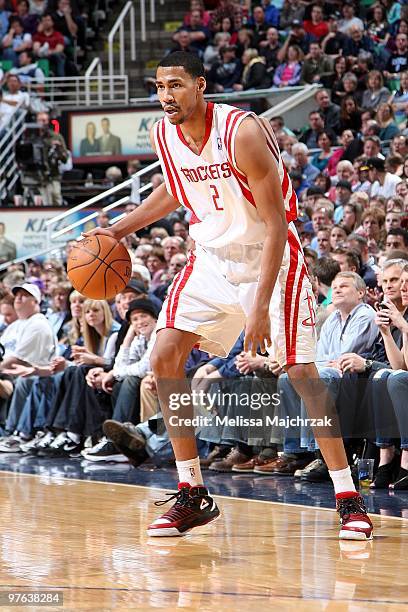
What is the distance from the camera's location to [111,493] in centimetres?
572

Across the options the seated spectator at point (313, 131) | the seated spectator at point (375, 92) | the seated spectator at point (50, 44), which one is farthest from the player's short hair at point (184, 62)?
the seated spectator at point (50, 44)

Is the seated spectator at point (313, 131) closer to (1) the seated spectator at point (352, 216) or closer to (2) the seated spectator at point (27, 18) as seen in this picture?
(1) the seated spectator at point (352, 216)

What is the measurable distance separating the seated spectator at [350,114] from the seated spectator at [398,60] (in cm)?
Answer: 96

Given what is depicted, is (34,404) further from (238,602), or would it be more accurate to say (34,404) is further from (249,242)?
(238,602)

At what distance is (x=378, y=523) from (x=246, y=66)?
11634mm

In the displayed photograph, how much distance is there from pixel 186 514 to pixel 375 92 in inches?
367

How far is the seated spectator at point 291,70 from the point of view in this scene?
1481cm

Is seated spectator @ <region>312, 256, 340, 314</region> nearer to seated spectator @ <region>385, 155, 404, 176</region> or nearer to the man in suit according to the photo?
seated spectator @ <region>385, 155, 404, 176</region>

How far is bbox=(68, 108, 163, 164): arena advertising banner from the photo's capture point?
14.8m

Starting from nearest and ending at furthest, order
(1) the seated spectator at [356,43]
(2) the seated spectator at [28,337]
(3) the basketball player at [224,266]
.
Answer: (3) the basketball player at [224,266], (2) the seated spectator at [28,337], (1) the seated spectator at [356,43]

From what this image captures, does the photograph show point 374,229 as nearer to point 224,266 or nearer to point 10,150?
point 224,266

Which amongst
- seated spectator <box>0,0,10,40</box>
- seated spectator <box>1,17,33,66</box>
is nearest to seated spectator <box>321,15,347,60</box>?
seated spectator <box>1,17,33,66</box>

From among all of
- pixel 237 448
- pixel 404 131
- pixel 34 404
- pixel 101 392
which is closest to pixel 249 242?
pixel 237 448

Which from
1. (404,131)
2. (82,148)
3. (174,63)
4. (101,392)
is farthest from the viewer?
(82,148)
